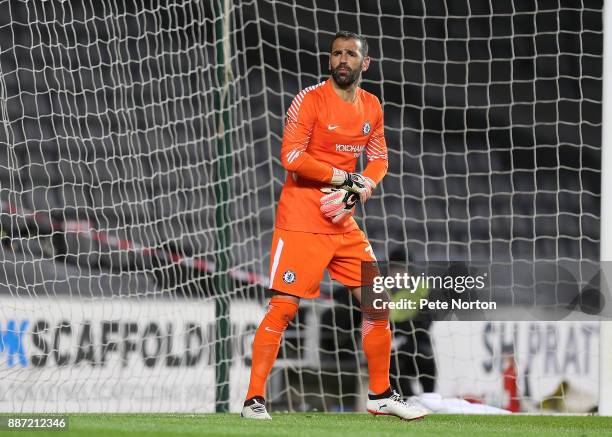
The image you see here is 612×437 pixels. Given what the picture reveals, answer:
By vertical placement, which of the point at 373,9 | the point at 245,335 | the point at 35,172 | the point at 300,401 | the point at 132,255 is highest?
the point at 373,9

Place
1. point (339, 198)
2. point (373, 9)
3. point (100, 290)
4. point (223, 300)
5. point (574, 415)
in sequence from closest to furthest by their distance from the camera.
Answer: point (339, 198) < point (574, 415) < point (223, 300) < point (100, 290) < point (373, 9)

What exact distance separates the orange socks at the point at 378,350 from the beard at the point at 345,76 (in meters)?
1.01

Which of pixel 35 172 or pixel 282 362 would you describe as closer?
pixel 282 362

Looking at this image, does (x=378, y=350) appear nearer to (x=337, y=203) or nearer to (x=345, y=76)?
(x=337, y=203)

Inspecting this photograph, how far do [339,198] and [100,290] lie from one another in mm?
3201

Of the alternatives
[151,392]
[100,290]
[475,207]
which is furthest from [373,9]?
[151,392]

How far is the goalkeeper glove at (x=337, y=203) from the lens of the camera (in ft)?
15.5

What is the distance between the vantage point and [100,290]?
7500 millimetres

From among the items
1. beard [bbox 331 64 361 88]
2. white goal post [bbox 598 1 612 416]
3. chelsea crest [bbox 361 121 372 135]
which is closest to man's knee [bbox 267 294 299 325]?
chelsea crest [bbox 361 121 372 135]

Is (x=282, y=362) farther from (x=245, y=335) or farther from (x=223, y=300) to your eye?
(x=223, y=300)

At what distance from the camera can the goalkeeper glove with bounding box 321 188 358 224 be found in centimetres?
471

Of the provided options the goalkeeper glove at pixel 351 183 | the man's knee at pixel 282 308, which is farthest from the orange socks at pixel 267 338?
the goalkeeper glove at pixel 351 183

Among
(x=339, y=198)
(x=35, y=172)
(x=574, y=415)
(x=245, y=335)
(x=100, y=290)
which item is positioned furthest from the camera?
(x=35, y=172)

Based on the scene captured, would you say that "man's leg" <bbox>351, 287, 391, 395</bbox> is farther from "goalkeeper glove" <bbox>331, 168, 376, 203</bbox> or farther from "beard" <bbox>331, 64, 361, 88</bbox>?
"beard" <bbox>331, 64, 361, 88</bbox>
